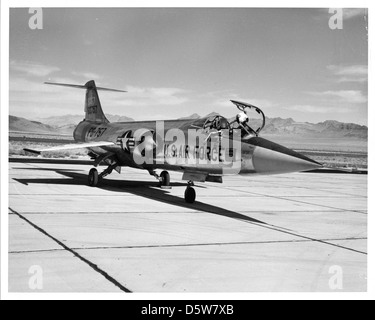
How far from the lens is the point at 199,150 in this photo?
10.5 metres

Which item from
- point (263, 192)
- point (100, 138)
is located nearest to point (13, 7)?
point (100, 138)

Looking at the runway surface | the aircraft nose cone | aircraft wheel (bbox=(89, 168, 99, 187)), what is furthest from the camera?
aircraft wheel (bbox=(89, 168, 99, 187))

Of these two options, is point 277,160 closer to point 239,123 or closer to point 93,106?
point 239,123

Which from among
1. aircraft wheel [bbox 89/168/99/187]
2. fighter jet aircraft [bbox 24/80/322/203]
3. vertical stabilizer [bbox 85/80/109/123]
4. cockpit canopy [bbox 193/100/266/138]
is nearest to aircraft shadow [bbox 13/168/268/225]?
aircraft wheel [bbox 89/168/99/187]

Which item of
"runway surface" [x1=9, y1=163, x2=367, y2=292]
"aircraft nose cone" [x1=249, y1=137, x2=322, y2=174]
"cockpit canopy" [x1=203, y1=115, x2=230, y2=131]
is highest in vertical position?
"cockpit canopy" [x1=203, y1=115, x2=230, y2=131]

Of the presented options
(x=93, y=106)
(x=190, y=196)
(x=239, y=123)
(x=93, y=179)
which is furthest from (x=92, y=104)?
(x=239, y=123)

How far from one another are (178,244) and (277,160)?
2967 mm

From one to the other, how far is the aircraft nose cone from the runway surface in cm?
121

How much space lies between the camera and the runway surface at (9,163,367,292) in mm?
5051

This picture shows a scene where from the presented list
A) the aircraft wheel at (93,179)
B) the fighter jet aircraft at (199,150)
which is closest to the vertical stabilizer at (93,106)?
the fighter jet aircraft at (199,150)

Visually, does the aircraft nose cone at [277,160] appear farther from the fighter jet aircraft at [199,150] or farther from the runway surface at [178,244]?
the runway surface at [178,244]

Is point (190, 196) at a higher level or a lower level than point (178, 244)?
higher

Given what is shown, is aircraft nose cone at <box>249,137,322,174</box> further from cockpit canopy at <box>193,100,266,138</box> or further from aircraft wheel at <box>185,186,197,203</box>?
aircraft wheel at <box>185,186,197,203</box>

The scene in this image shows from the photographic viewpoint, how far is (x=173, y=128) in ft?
40.2
